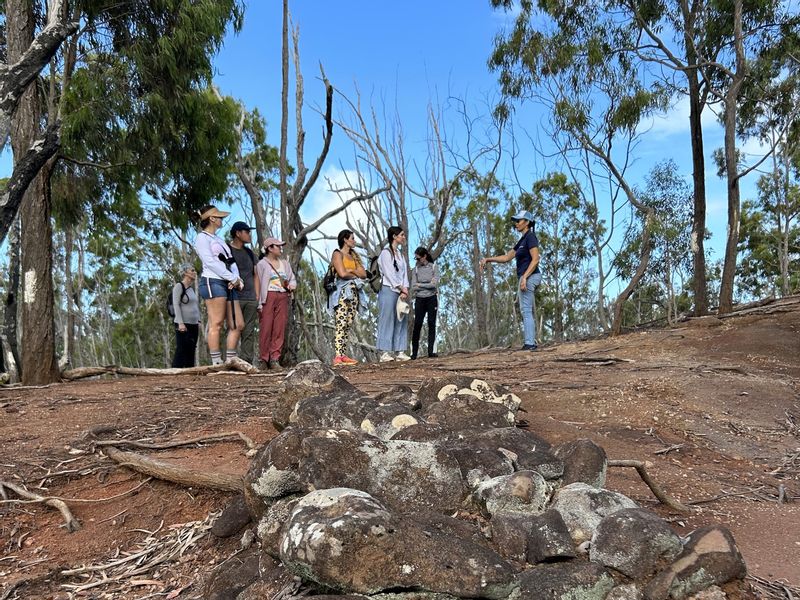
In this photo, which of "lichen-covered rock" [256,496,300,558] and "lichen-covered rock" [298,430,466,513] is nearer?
"lichen-covered rock" [256,496,300,558]

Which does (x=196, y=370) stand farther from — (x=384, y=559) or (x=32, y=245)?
(x=384, y=559)

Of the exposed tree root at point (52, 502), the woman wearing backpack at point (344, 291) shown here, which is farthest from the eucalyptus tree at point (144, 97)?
the exposed tree root at point (52, 502)

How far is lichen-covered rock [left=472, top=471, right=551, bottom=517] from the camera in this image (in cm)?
232

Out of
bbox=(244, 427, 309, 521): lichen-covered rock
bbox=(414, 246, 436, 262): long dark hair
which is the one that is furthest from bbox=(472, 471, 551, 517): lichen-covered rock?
bbox=(414, 246, 436, 262): long dark hair

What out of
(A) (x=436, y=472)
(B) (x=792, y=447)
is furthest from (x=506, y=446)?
(B) (x=792, y=447)

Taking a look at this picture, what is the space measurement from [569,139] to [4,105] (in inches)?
528

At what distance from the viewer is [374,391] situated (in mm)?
4879

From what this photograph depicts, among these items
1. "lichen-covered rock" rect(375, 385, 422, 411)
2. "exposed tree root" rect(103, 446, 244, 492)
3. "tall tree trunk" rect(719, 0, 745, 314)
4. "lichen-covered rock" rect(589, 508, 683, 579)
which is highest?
"tall tree trunk" rect(719, 0, 745, 314)

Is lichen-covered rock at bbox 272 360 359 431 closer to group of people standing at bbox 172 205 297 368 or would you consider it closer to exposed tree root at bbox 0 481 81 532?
exposed tree root at bbox 0 481 81 532

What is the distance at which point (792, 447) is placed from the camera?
4402 mm

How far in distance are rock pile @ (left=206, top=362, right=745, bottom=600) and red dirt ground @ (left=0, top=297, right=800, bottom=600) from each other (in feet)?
1.42

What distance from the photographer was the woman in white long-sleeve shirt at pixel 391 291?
7.27 metres

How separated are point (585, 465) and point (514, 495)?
528mm

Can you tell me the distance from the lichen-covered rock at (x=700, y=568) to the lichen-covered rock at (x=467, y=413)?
4.54 feet
